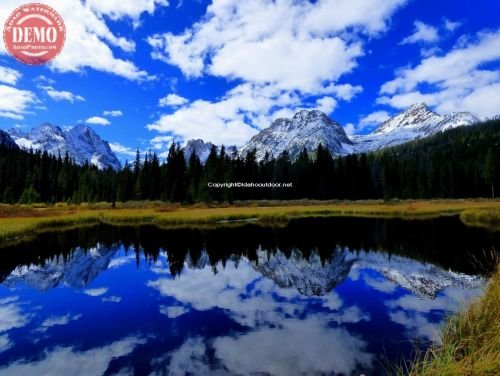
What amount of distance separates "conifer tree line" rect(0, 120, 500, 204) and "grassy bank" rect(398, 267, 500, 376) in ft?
290

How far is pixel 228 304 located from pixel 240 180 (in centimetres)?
10148

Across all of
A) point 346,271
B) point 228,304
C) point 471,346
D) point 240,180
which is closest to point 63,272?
point 228,304

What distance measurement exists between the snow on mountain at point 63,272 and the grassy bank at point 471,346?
19.9 m

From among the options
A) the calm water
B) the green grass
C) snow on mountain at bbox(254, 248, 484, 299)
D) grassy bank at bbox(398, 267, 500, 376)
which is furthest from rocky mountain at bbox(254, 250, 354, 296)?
the green grass

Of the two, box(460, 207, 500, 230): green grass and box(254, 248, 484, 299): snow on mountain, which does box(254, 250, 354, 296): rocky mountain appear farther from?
box(460, 207, 500, 230): green grass

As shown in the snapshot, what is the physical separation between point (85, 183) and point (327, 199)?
8967 cm

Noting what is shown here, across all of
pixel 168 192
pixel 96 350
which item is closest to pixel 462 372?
pixel 96 350

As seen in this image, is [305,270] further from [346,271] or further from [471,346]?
[471,346]

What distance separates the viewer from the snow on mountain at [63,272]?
22.3 meters

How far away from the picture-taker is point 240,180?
391 feet

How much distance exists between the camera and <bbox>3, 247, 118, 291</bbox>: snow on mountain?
2231 centimetres

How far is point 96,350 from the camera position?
12445mm

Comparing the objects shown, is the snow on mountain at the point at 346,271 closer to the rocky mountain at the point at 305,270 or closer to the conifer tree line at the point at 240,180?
the rocky mountain at the point at 305,270

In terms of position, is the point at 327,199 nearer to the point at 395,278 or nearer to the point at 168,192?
the point at 168,192
